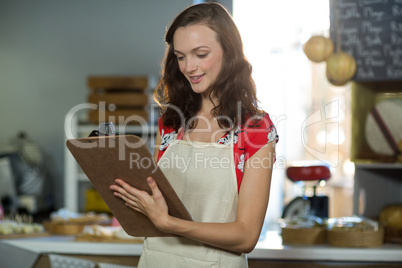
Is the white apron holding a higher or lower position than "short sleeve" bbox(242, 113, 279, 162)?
lower

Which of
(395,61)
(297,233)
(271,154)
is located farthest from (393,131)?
(271,154)

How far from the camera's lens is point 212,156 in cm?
138

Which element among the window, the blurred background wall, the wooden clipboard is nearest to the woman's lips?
the wooden clipboard

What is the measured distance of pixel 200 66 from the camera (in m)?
1.31

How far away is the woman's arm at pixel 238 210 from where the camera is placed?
1191 millimetres

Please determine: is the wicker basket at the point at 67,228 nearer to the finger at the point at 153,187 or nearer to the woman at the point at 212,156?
the woman at the point at 212,156

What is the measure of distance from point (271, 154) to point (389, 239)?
1.17m

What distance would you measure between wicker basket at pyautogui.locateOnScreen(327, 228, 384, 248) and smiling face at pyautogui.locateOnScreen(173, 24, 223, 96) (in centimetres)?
106

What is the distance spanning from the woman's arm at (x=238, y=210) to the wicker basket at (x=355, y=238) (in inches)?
36.0

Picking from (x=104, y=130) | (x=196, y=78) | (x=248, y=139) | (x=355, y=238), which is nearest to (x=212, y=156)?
(x=248, y=139)

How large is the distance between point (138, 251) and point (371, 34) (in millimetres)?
1529

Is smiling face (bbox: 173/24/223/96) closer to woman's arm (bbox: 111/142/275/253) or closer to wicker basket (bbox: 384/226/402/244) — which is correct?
woman's arm (bbox: 111/142/275/253)

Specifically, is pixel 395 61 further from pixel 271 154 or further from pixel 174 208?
pixel 174 208

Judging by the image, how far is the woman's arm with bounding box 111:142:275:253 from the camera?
119cm
